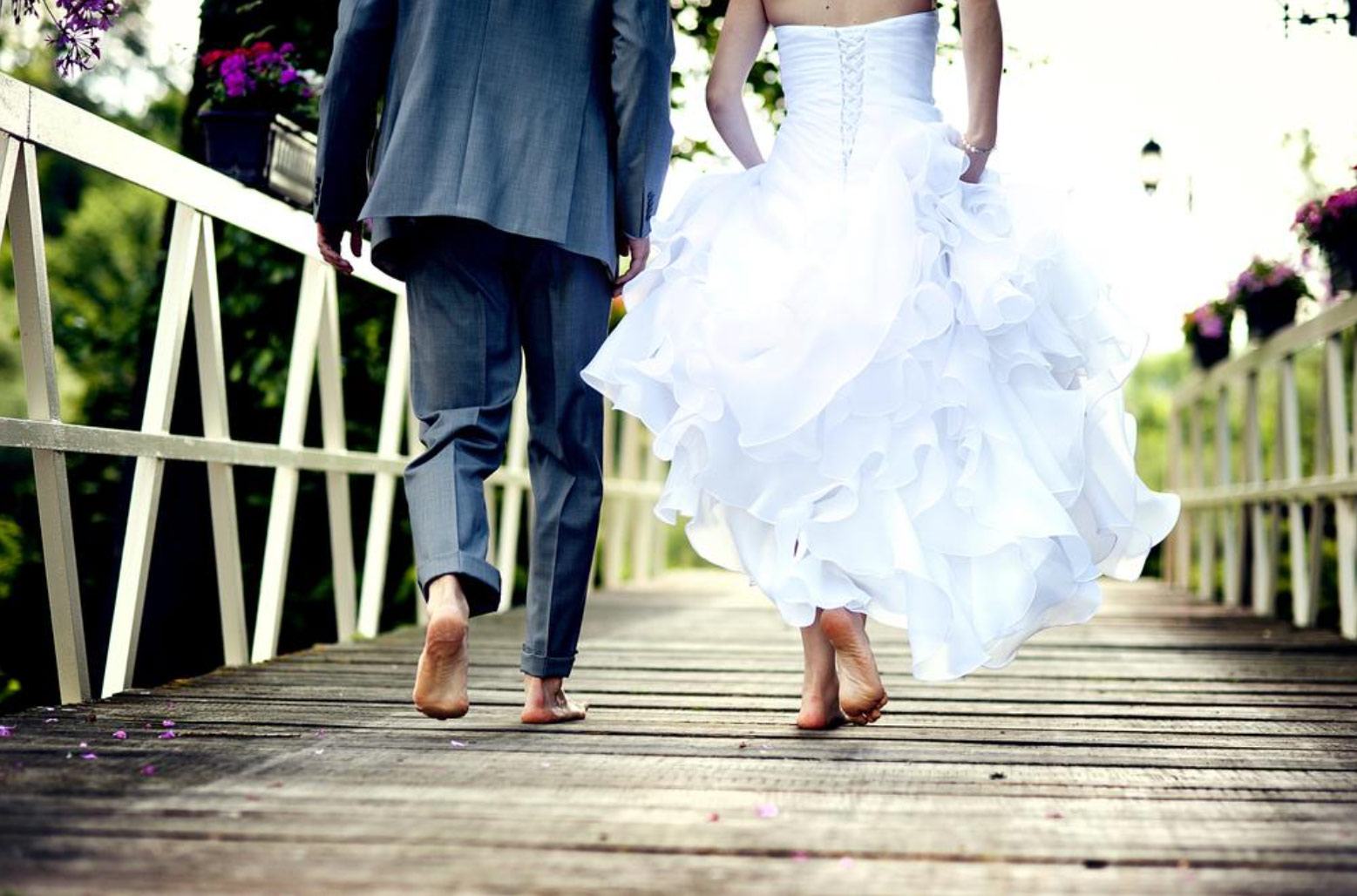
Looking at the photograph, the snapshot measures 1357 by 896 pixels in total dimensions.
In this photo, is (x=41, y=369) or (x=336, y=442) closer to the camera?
(x=41, y=369)

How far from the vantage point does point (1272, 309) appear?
21.9ft

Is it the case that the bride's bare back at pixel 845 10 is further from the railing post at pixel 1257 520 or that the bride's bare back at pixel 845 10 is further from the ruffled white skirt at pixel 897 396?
the railing post at pixel 1257 520

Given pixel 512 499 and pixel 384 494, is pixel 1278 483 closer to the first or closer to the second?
pixel 512 499

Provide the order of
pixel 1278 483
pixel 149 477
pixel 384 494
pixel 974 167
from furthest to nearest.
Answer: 1. pixel 1278 483
2. pixel 384 494
3. pixel 149 477
4. pixel 974 167

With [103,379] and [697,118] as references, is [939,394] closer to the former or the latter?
[697,118]

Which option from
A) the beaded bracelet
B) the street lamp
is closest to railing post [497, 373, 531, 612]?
the beaded bracelet

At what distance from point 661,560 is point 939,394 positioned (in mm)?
6241

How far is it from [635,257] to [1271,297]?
459 cm

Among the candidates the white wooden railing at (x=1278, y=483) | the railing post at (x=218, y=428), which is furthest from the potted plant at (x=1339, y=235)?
the railing post at (x=218, y=428)

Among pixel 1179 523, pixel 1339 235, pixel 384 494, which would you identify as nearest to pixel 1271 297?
pixel 1339 235

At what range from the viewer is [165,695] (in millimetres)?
3014

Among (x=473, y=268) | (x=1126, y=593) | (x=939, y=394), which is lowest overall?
(x=1126, y=593)

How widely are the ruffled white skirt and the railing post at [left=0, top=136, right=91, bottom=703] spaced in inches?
37.7

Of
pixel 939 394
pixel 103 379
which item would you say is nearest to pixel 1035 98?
pixel 939 394
